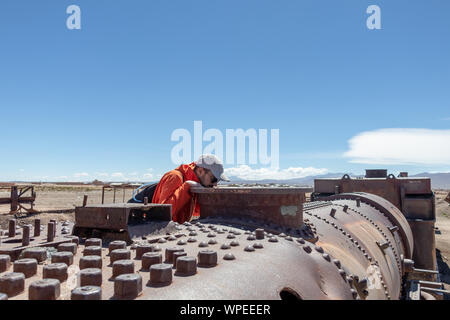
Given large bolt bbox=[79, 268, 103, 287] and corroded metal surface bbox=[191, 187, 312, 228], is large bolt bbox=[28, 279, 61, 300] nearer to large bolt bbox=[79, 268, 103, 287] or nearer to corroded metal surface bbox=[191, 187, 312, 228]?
large bolt bbox=[79, 268, 103, 287]

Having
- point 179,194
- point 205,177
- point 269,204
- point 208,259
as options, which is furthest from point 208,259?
point 205,177

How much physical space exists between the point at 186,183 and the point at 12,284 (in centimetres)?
330

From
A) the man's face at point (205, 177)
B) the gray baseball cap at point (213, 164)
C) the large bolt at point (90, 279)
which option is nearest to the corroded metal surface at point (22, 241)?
the large bolt at point (90, 279)

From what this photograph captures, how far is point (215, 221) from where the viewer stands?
13.4ft

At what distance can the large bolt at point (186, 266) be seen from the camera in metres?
1.91

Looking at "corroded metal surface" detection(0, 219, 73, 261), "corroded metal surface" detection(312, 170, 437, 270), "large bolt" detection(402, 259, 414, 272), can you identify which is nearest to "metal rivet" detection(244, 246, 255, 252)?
"corroded metal surface" detection(0, 219, 73, 261)

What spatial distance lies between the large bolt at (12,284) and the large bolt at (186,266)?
800mm

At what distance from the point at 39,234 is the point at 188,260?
2014 millimetres

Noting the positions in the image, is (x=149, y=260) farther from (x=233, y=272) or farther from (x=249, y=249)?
(x=249, y=249)

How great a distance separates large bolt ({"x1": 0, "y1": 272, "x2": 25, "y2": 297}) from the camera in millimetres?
1571

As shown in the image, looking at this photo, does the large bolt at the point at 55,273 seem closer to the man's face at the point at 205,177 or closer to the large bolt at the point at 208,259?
the large bolt at the point at 208,259

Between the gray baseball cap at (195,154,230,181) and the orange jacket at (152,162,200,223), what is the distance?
188 mm
